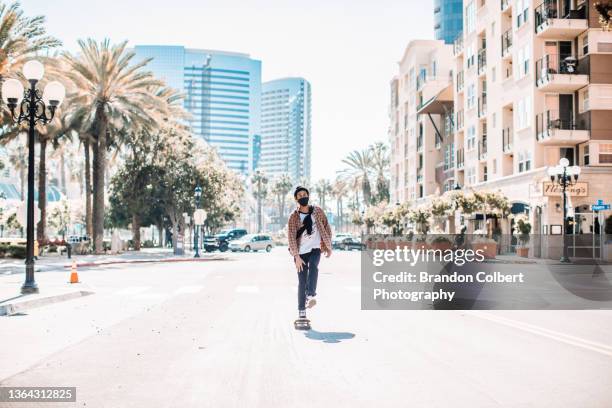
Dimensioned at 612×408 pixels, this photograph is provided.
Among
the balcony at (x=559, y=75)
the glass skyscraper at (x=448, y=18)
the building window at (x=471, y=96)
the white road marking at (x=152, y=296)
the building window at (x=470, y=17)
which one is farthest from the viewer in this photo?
the glass skyscraper at (x=448, y=18)

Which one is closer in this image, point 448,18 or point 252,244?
point 252,244

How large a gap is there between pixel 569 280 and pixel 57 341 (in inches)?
694

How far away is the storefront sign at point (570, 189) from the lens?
37750 mm

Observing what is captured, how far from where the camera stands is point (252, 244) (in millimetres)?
63969

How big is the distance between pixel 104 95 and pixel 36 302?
3110 cm

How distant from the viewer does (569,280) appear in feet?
73.5

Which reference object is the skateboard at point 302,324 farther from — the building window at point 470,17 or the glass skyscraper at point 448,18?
the glass skyscraper at point 448,18

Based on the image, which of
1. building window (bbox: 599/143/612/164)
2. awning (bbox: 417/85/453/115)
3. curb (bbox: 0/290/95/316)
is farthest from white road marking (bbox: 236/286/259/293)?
awning (bbox: 417/85/453/115)

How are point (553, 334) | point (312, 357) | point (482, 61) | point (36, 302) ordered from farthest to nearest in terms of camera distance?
point (482, 61) → point (36, 302) → point (553, 334) → point (312, 357)

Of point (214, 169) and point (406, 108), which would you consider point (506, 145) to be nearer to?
point (214, 169)

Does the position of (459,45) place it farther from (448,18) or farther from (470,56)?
(448,18)

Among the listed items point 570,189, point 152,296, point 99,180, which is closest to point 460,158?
point 570,189

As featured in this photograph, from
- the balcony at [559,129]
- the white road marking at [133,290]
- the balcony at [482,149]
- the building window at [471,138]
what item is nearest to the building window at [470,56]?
the building window at [471,138]

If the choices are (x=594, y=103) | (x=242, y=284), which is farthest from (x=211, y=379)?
(x=594, y=103)
